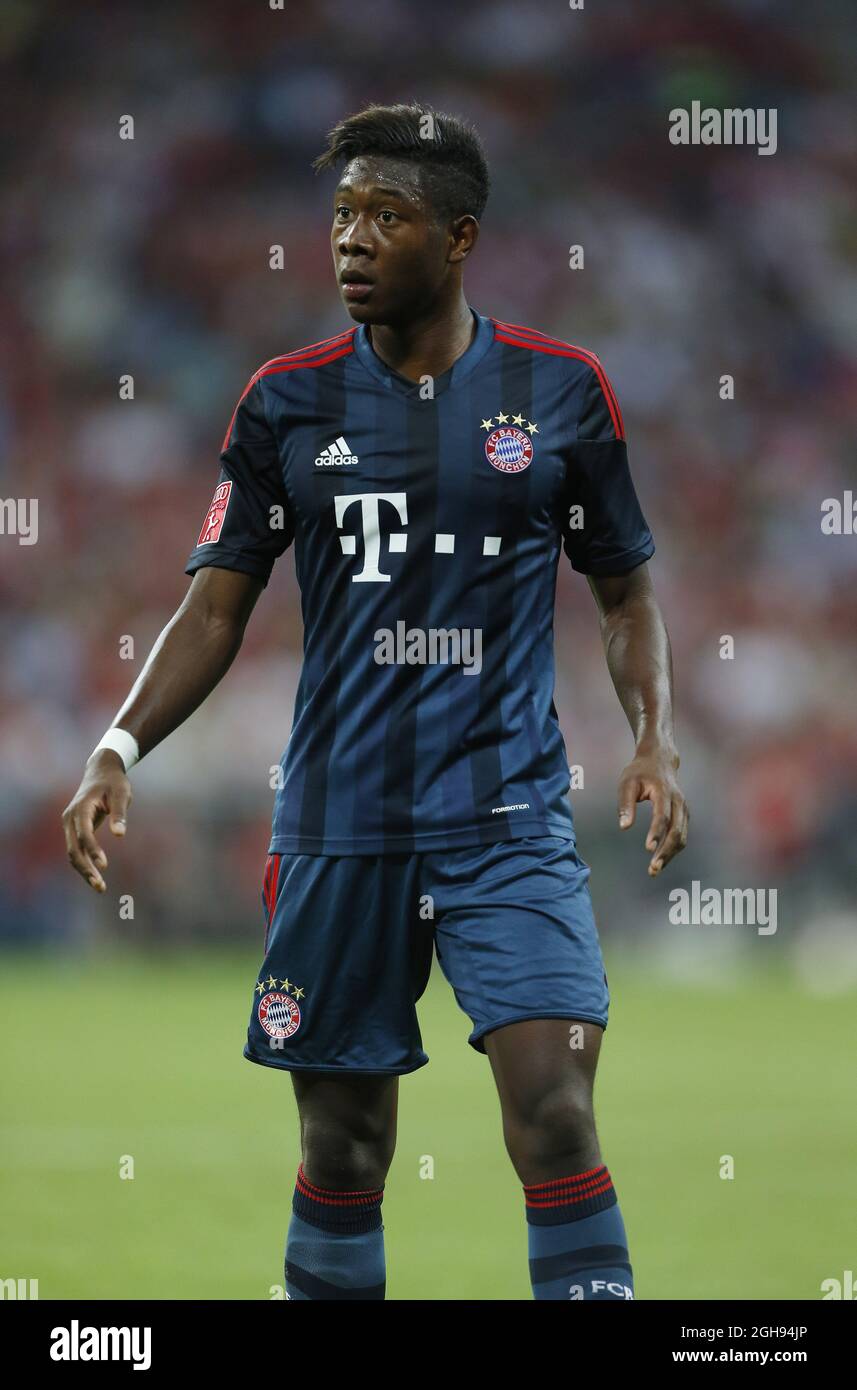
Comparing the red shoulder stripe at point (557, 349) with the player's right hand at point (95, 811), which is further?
the red shoulder stripe at point (557, 349)

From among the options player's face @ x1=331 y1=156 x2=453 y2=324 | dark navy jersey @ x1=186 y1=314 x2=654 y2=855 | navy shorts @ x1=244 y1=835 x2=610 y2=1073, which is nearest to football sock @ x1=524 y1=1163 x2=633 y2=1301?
navy shorts @ x1=244 y1=835 x2=610 y2=1073

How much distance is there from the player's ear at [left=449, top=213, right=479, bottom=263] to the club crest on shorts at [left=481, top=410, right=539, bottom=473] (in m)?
0.29

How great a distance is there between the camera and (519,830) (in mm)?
2934

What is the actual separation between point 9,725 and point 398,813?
8.57 metres

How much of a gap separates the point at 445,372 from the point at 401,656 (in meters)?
0.50

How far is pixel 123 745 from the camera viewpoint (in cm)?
297

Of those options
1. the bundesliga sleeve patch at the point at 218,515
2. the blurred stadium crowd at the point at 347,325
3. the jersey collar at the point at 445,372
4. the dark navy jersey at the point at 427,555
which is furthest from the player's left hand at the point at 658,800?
the blurred stadium crowd at the point at 347,325

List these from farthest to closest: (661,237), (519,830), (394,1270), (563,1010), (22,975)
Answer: (661,237) < (22,975) < (394,1270) < (519,830) < (563,1010)

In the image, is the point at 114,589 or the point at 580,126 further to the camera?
the point at 580,126

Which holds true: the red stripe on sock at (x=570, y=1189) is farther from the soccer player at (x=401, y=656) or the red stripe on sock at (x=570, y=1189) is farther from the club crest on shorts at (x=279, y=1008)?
the club crest on shorts at (x=279, y=1008)

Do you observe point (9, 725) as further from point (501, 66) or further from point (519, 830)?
point (519, 830)

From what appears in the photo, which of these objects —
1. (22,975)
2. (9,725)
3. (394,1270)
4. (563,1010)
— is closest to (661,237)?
(9,725)

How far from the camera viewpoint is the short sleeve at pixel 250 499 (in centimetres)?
317

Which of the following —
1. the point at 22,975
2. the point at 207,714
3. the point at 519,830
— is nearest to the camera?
the point at 519,830
